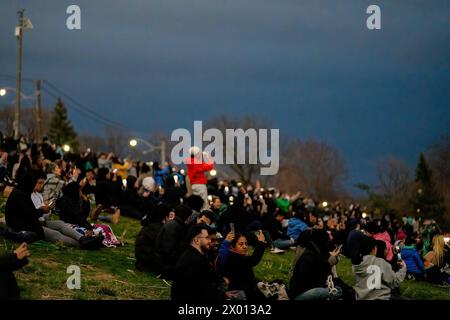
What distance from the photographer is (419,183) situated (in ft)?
196

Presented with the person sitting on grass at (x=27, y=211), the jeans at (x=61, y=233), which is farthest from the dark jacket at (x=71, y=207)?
the person sitting on grass at (x=27, y=211)

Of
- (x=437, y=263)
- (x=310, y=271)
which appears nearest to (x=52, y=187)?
(x=310, y=271)

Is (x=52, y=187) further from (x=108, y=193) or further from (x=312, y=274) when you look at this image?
(x=312, y=274)

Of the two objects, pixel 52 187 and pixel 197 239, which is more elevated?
pixel 52 187

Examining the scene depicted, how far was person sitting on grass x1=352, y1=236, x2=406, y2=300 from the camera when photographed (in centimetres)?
1223

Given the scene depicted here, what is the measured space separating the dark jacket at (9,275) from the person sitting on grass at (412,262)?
12553 mm

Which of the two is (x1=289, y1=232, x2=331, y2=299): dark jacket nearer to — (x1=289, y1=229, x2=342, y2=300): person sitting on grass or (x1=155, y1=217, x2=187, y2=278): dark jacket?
(x1=289, y1=229, x2=342, y2=300): person sitting on grass

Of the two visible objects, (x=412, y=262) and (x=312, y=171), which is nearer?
(x=412, y=262)

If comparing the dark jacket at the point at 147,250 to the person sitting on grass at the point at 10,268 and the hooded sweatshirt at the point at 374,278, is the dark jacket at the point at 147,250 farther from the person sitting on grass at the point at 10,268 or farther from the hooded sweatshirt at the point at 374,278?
the person sitting on grass at the point at 10,268

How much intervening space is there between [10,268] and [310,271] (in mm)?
4959

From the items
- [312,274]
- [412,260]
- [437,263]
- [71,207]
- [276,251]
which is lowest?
[437,263]

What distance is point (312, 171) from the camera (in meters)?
85.7

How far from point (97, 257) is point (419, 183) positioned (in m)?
49.1

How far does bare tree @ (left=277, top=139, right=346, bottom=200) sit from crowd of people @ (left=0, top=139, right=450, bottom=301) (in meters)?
59.1
